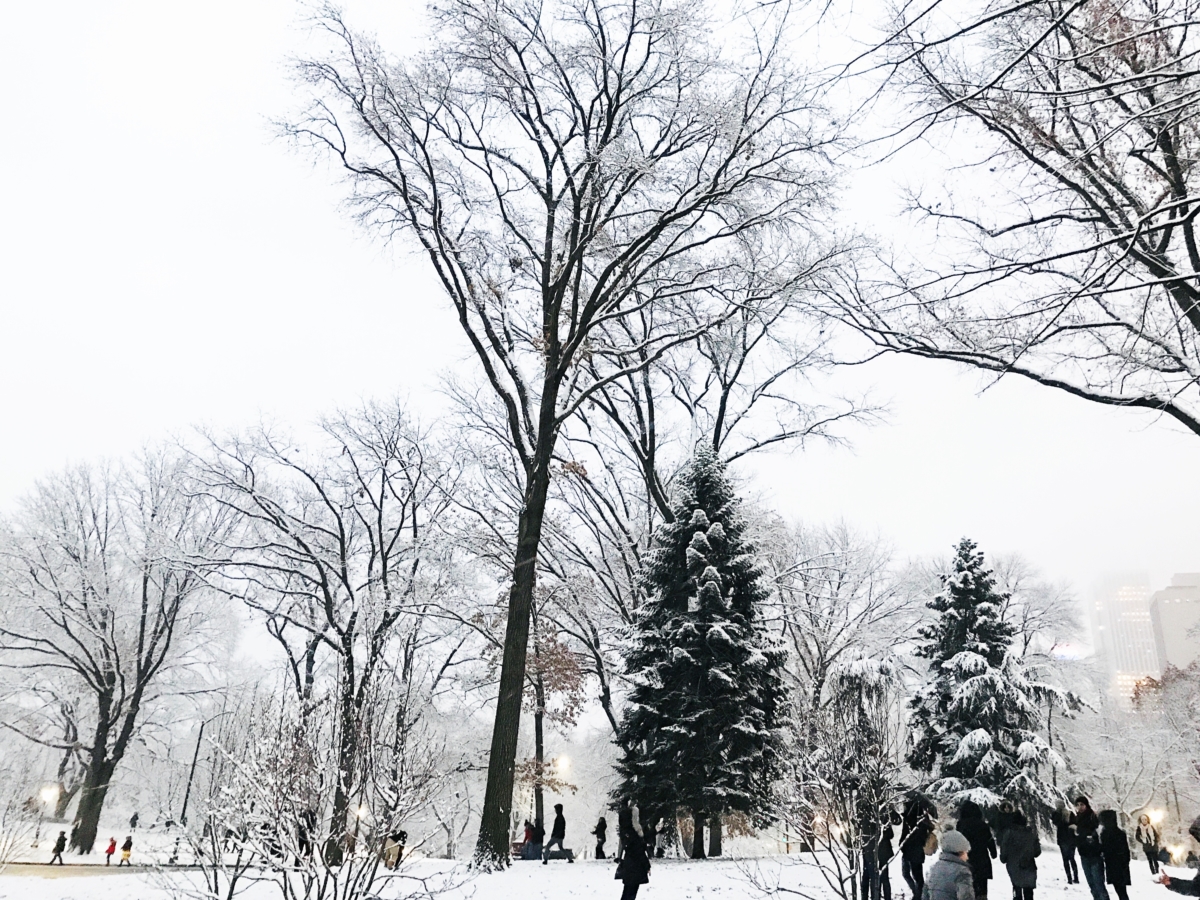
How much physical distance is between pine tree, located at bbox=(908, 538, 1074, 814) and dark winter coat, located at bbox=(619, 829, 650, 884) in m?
12.7

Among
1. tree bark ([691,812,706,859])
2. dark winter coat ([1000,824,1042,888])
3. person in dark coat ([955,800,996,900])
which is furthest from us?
tree bark ([691,812,706,859])

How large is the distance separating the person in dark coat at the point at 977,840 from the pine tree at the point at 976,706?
8.75 meters

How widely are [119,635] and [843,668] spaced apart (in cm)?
2312

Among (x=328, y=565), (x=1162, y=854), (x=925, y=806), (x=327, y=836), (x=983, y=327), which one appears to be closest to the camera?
(x=327, y=836)

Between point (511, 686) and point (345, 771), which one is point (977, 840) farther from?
point (345, 771)

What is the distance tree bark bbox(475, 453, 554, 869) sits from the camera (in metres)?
10.8

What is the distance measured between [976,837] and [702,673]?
6.33 metres

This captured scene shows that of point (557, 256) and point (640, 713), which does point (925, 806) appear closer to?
point (640, 713)

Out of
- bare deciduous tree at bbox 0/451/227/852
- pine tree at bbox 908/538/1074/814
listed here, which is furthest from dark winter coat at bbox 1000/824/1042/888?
bare deciduous tree at bbox 0/451/227/852

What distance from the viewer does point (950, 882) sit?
5777 mm

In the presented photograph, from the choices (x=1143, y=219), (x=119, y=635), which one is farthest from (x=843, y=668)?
(x=119, y=635)

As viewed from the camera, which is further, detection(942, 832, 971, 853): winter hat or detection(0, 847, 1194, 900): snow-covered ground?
detection(0, 847, 1194, 900): snow-covered ground

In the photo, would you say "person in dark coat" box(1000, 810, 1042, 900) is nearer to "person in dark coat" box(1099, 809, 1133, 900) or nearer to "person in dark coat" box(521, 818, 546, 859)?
"person in dark coat" box(1099, 809, 1133, 900)

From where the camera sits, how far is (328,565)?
63.4 ft
